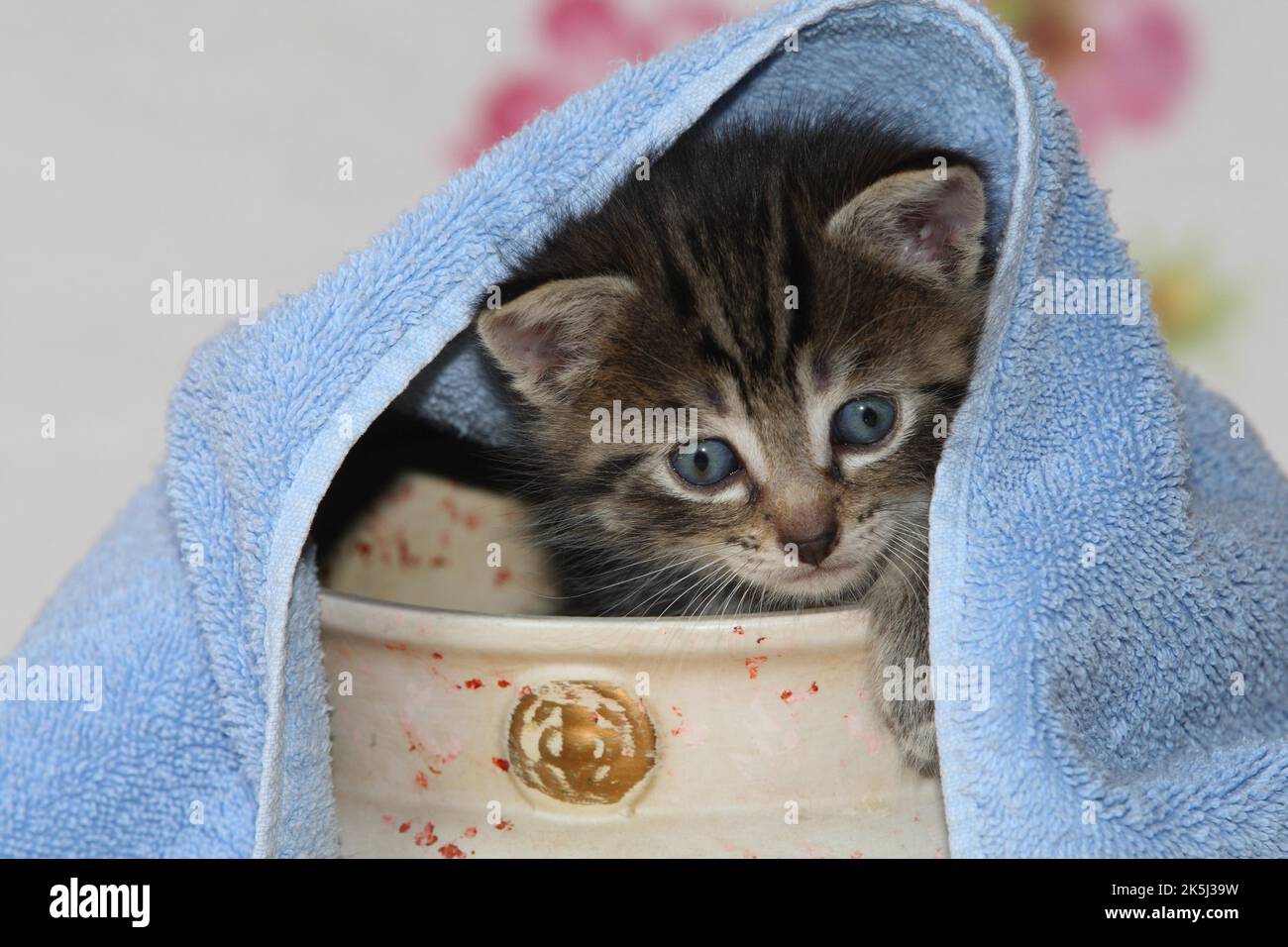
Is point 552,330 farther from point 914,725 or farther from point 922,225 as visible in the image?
point 914,725

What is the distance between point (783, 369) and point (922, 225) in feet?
0.79

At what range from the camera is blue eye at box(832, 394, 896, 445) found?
1.61 m

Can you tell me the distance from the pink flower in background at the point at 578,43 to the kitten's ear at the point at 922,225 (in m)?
1.39

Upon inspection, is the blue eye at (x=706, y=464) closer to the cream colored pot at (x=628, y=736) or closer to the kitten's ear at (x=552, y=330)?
the kitten's ear at (x=552, y=330)

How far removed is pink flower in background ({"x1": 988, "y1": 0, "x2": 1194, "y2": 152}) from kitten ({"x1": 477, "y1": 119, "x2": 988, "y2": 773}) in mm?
1411

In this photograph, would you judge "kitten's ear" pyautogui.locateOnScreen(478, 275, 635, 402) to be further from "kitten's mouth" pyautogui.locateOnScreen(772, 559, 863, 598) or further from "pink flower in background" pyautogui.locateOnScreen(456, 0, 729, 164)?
"pink flower in background" pyautogui.locateOnScreen(456, 0, 729, 164)

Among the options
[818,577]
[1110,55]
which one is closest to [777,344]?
[818,577]

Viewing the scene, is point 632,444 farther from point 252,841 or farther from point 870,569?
point 252,841

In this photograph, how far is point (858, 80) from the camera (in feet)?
5.85

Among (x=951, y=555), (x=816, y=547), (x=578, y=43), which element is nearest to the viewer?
(x=951, y=555)

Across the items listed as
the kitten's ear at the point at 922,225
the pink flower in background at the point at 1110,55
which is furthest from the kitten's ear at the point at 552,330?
the pink flower in background at the point at 1110,55

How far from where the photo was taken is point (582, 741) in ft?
4.69

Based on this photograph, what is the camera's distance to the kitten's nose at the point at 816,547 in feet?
5.11

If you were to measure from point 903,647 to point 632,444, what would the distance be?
411 mm
